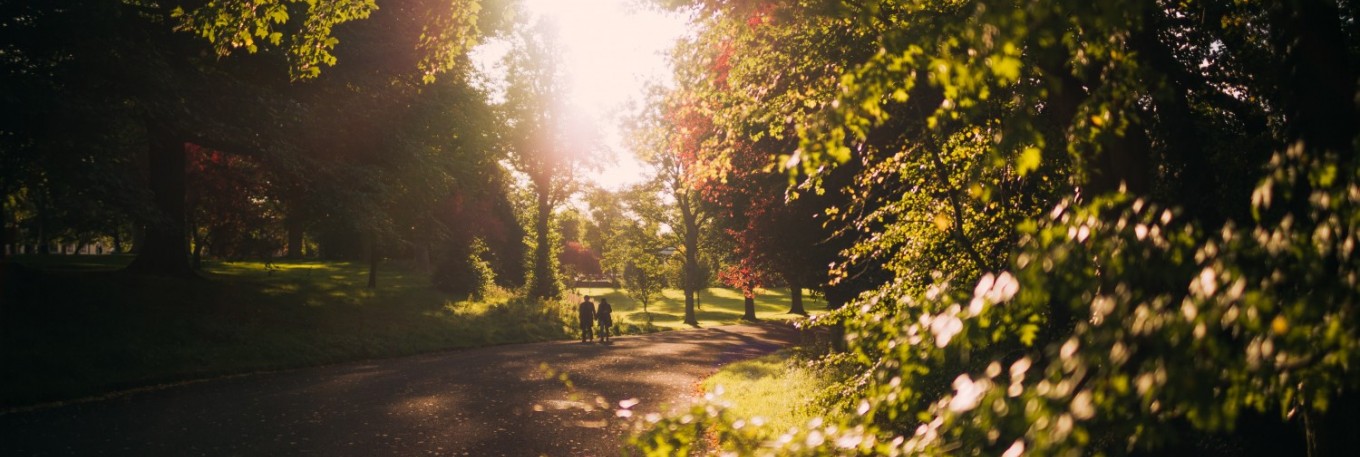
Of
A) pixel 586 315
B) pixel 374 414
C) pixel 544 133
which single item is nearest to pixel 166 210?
pixel 586 315

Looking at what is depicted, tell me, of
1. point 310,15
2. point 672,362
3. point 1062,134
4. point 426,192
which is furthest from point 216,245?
point 1062,134

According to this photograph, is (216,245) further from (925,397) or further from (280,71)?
(925,397)

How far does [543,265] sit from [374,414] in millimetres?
32802

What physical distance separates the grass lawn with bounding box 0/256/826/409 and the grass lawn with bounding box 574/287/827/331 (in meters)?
12.9

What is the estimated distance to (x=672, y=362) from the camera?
77.5ft

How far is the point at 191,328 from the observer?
2028cm

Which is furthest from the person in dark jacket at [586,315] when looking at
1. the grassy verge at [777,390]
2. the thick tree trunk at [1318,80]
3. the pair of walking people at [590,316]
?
the thick tree trunk at [1318,80]

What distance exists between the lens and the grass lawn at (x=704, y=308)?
50.8 meters

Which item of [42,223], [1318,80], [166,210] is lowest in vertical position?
[1318,80]

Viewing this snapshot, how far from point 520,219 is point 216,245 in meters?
27.6

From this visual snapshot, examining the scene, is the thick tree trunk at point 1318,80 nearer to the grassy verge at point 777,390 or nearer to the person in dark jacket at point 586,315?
the grassy verge at point 777,390

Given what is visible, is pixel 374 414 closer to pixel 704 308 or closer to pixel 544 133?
pixel 544 133

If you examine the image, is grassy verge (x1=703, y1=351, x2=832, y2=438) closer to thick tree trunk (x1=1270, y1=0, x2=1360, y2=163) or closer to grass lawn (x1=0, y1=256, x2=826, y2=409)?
thick tree trunk (x1=1270, y1=0, x2=1360, y2=163)

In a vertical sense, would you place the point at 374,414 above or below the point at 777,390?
above
